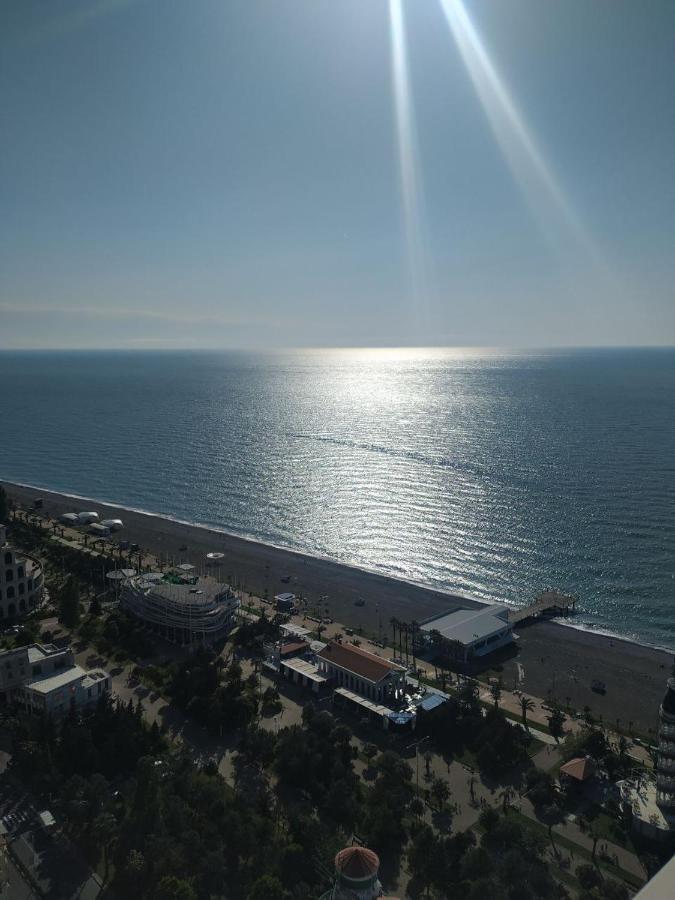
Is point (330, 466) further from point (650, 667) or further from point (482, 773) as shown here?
point (482, 773)

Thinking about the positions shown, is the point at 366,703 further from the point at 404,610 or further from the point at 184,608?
the point at 404,610

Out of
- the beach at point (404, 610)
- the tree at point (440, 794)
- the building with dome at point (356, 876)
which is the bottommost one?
the beach at point (404, 610)

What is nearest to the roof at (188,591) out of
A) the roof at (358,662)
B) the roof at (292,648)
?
the roof at (292,648)

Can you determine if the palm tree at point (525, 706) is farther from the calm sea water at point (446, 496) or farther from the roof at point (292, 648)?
the calm sea water at point (446, 496)

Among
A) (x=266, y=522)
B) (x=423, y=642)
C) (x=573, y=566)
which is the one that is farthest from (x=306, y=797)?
(x=266, y=522)

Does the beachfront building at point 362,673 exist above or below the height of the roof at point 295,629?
above

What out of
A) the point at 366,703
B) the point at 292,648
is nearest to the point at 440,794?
Answer: the point at 366,703

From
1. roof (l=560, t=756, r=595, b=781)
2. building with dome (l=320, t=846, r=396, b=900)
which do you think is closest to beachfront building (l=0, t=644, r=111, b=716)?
building with dome (l=320, t=846, r=396, b=900)
